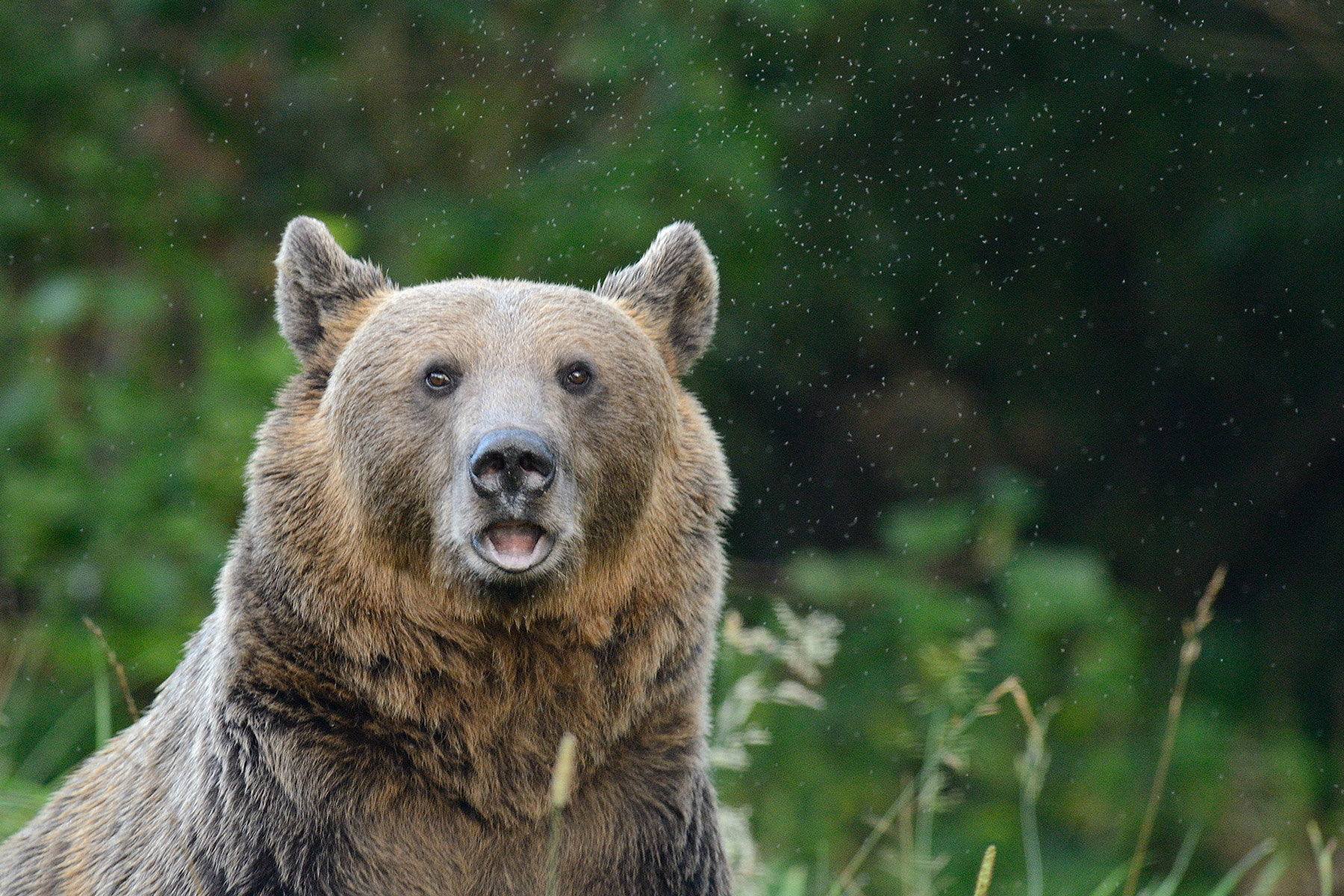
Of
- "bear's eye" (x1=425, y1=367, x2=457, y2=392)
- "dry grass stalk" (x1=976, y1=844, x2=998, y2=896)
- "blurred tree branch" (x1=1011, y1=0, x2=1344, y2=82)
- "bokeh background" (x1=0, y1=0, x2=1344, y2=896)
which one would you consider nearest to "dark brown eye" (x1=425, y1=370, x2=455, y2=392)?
"bear's eye" (x1=425, y1=367, x2=457, y2=392)

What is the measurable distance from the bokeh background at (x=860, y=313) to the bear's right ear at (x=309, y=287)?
11.1 feet

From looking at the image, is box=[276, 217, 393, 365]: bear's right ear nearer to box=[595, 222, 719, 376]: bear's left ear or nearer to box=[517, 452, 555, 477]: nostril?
box=[595, 222, 719, 376]: bear's left ear

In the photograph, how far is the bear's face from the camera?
3.19 metres

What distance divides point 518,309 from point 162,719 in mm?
1188

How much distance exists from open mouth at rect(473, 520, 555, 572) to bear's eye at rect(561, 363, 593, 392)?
40cm

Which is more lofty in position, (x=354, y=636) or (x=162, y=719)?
(x=354, y=636)

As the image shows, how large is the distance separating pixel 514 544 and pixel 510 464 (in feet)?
0.60

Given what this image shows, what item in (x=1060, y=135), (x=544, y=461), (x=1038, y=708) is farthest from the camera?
(x=1060, y=135)

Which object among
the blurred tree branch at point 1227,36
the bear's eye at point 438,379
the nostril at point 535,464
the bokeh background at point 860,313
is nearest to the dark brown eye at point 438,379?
the bear's eye at point 438,379

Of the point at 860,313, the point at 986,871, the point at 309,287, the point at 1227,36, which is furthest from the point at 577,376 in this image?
the point at 1227,36

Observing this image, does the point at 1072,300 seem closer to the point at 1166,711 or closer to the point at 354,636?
the point at 1166,711

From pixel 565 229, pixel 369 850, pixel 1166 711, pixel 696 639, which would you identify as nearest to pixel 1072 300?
pixel 1166 711

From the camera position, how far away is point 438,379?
11.3ft

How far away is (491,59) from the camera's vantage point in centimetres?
919
